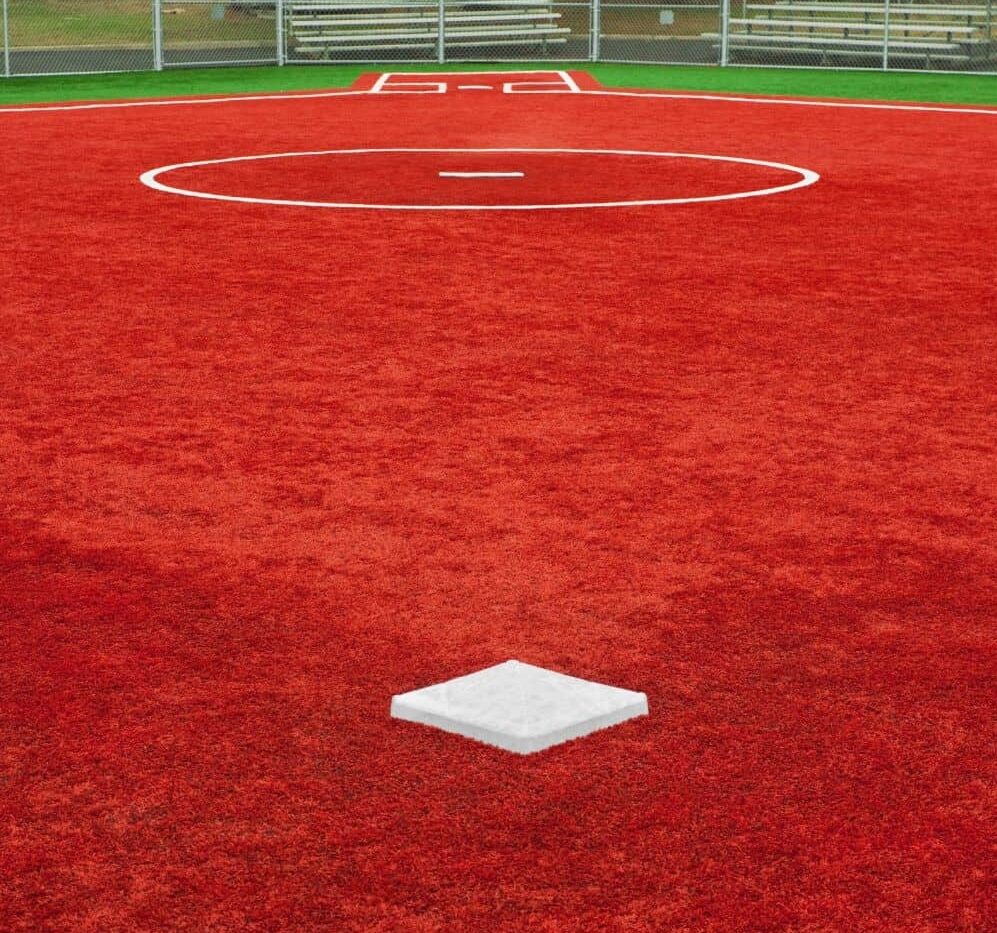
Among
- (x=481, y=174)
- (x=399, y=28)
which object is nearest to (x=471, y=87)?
(x=399, y=28)

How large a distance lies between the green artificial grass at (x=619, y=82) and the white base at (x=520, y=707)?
19.7 meters

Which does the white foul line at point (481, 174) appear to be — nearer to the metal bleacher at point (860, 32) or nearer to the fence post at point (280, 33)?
the fence post at point (280, 33)

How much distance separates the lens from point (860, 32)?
31.1m

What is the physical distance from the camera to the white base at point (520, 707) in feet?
13.1

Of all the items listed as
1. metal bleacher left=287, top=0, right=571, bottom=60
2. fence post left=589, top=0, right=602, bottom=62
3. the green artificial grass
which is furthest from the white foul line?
fence post left=589, top=0, right=602, bottom=62

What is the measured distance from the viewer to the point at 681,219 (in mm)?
12352

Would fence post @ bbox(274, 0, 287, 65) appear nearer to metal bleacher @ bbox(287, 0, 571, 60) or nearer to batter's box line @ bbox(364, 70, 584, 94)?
metal bleacher @ bbox(287, 0, 571, 60)

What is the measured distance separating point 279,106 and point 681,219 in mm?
10455

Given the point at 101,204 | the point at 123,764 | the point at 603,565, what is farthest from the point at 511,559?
the point at 101,204

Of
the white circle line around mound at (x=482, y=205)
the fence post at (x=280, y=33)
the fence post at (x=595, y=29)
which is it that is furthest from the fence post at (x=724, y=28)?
the white circle line around mound at (x=482, y=205)

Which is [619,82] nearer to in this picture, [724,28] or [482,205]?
[724,28]

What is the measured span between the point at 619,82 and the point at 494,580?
2175 cm

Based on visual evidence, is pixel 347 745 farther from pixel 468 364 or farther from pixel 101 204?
pixel 101 204

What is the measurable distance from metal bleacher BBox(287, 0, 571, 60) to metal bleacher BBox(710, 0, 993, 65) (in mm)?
3440
